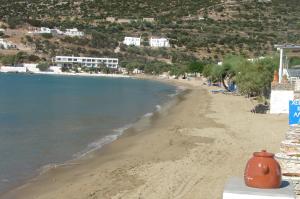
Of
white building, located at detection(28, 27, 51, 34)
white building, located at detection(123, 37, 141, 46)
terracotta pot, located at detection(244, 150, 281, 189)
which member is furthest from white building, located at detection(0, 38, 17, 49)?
terracotta pot, located at detection(244, 150, 281, 189)

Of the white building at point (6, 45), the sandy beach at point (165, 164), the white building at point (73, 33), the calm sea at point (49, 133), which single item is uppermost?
the white building at point (73, 33)

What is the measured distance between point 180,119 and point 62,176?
58.4 feet

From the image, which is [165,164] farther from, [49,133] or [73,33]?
[73,33]

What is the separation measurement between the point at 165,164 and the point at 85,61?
13601cm

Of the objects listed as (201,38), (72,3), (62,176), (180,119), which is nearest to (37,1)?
(72,3)

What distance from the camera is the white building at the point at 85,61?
149 m

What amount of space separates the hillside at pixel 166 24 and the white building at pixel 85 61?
5.73 metres

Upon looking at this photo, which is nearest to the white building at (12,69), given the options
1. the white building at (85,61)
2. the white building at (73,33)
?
the white building at (85,61)

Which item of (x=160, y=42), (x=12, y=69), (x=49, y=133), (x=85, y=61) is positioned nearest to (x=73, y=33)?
(x=85, y=61)

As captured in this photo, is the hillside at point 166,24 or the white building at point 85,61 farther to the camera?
the white building at point 85,61

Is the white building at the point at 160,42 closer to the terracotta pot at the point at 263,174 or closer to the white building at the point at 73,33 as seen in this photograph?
the white building at the point at 73,33

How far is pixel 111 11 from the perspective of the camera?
159 m

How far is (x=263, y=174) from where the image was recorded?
579 cm

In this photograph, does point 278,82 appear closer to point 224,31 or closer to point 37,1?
point 224,31
